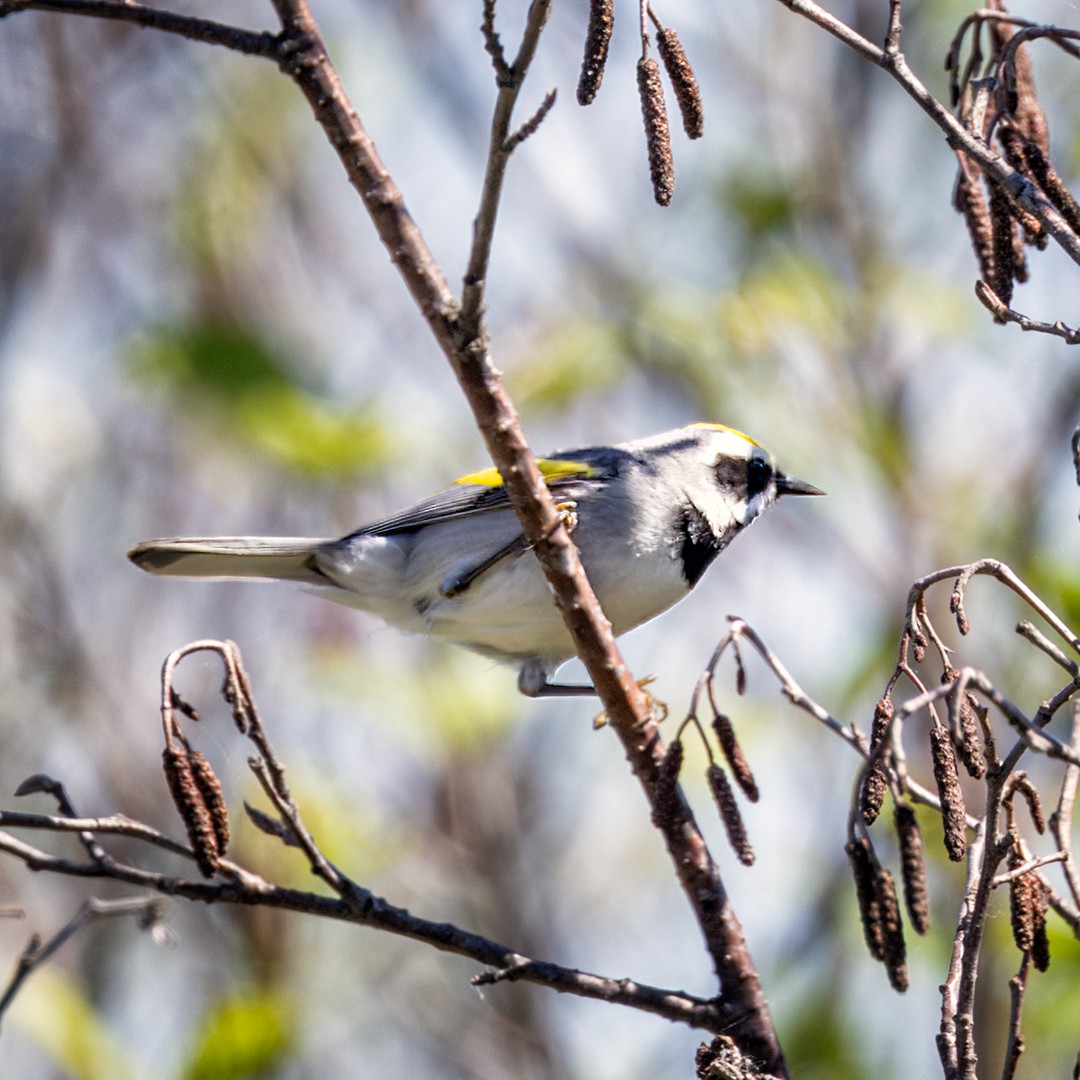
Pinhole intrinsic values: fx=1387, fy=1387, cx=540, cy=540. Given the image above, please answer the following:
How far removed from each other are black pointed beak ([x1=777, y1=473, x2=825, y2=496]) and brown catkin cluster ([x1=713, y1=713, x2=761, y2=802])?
7.80ft

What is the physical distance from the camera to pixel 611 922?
8055 millimetres

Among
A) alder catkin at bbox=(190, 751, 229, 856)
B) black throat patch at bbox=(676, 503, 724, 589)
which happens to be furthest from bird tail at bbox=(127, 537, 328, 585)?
alder catkin at bbox=(190, 751, 229, 856)

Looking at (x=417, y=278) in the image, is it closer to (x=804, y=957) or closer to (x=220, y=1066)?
(x=220, y=1066)

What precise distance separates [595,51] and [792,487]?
2.88 meters

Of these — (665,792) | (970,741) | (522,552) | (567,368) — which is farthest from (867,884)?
→ (567,368)

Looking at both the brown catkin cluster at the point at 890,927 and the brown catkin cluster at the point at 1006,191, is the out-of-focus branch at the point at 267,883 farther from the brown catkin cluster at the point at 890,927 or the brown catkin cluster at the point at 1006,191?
the brown catkin cluster at the point at 1006,191

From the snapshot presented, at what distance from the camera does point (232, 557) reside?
175 inches

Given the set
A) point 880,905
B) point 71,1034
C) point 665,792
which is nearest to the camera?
point 880,905

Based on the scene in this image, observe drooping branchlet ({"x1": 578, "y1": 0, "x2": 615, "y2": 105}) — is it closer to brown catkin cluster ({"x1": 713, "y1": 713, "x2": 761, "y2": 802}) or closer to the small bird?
brown catkin cluster ({"x1": 713, "y1": 713, "x2": 761, "y2": 802})

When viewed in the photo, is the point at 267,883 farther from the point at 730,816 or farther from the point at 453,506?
the point at 453,506

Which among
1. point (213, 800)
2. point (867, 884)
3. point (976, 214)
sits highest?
point (976, 214)

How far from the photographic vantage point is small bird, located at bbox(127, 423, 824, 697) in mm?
4254

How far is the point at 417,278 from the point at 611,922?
6256mm

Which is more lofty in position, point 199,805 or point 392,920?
point 199,805
